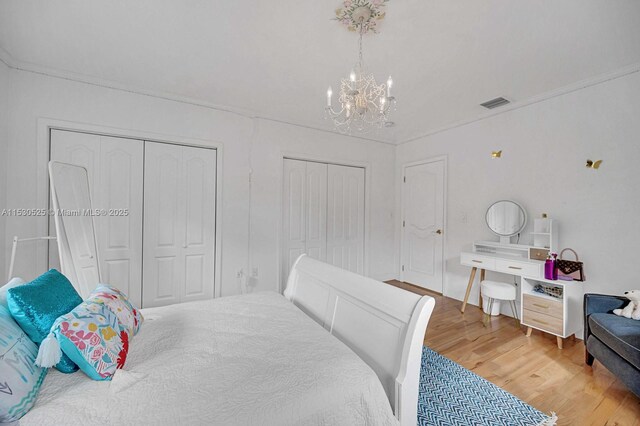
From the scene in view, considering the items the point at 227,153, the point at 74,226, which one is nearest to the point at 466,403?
the point at 74,226

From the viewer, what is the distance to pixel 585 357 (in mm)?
2209

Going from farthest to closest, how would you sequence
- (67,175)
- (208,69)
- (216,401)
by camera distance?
(208,69), (67,175), (216,401)

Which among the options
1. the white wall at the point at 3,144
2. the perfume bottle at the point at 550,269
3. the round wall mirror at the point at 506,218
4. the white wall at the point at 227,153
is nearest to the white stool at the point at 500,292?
the perfume bottle at the point at 550,269

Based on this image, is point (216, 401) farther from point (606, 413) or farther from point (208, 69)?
point (208, 69)

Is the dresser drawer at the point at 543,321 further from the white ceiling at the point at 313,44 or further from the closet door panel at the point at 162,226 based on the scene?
the closet door panel at the point at 162,226

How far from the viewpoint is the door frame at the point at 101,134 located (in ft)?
7.95

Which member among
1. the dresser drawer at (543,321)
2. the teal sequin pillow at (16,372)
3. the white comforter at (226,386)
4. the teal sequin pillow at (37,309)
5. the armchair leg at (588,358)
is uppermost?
the teal sequin pillow at (37,309)

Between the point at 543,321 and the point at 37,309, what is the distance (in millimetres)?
3620

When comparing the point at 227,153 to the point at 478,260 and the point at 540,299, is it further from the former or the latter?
the point at 540,299

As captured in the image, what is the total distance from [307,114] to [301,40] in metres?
1.46

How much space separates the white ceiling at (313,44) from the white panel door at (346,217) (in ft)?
5.04

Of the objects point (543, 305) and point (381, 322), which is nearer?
point (381, 322)

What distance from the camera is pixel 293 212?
150 inches

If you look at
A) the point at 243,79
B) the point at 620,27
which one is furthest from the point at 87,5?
the point at 620,27
